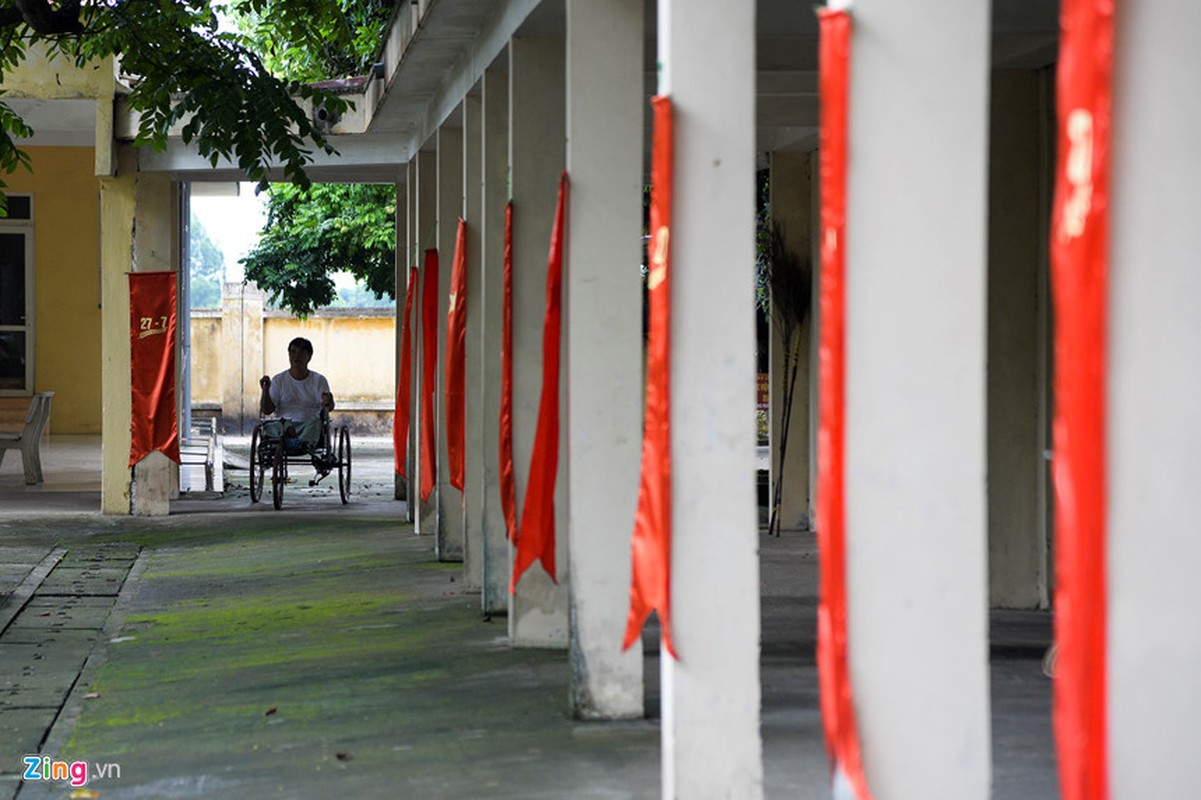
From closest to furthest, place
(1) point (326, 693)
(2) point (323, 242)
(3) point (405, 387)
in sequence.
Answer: (1) point (326, 693) → (3) point (405, 387) → (2) point (323, 242)

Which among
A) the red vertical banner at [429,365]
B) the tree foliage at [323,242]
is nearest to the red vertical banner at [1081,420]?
the red vertical banner at [429,365]

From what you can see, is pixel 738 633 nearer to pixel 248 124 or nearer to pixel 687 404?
pixel 687 404

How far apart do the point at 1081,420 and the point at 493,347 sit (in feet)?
20.7

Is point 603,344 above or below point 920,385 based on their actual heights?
above

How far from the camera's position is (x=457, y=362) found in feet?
32.8

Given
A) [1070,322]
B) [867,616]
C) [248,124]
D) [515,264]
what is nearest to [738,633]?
[867,616]

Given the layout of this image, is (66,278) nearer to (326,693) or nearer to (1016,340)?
(1016,340)

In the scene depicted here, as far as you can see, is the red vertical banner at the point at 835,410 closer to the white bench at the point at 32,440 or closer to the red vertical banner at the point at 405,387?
the red vertical banner at the point at 405,387

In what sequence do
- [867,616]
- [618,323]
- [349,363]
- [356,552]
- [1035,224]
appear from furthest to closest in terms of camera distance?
[349,363]
[356,552]
[1035,224]
[618,323]
[867,616]

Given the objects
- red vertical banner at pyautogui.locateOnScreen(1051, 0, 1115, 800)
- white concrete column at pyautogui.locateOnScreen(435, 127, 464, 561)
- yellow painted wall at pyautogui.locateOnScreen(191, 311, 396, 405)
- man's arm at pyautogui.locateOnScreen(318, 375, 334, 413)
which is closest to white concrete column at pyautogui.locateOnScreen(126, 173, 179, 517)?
man's arm at pyautogui.locateOnScreen(318, 375, 334, 413)

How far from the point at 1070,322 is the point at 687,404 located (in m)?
2.24

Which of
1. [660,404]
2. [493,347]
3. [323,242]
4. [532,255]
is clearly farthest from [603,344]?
[323,242]

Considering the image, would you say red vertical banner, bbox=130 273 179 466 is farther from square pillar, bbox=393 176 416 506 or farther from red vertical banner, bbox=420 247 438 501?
red vertical banner, bbox=420 247 438 501

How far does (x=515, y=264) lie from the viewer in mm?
8039
